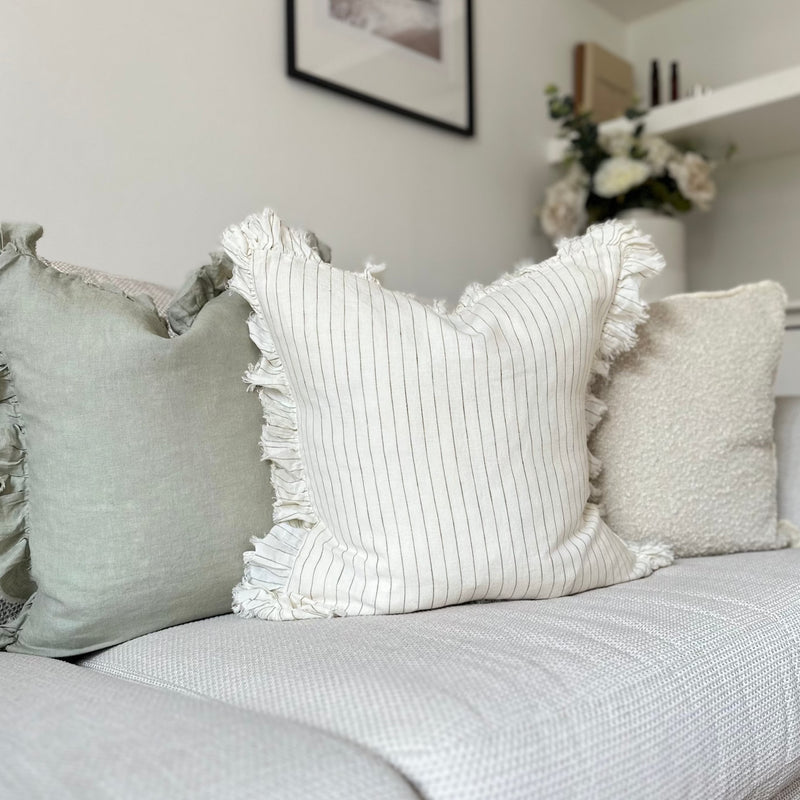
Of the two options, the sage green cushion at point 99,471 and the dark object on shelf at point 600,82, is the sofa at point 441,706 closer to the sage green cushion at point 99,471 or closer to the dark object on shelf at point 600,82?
the sage green cushion at point 99,471

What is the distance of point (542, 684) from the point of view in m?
0.66

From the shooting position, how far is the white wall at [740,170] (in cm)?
229

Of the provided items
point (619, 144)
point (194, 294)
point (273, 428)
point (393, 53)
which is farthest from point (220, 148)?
point (619, 144)

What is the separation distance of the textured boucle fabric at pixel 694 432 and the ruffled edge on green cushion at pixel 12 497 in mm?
710

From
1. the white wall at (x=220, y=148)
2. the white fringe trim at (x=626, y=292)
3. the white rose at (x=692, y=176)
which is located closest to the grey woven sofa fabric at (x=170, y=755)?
the white fringe trim at (x=626, y=292)

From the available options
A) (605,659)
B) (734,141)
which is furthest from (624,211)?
(605,659)

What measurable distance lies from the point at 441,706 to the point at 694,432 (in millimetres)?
703

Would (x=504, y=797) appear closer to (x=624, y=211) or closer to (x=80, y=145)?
(x=80, y=145)

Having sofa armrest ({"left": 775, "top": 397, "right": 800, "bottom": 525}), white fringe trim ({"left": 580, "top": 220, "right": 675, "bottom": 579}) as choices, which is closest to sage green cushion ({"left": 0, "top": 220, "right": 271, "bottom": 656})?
white fringe trim ({"left": 580, "top": 220, "right": 675, "bottom": 579})

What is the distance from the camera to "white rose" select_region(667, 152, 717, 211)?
2.09 meters

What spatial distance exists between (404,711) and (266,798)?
135 millimetres

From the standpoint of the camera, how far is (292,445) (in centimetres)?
96

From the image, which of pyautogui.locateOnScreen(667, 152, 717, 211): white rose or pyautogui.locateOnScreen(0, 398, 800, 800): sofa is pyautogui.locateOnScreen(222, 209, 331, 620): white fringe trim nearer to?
pyautogui.locateOnScreen(0, 398, 800, 800): sofa

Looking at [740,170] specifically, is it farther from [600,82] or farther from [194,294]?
[194,294]
